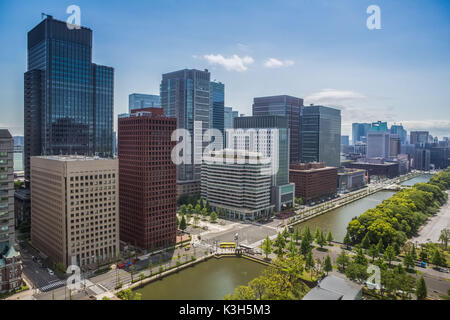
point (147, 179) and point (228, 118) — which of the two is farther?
point (228, 118)

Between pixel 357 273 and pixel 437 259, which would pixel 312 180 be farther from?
pixel 357 273

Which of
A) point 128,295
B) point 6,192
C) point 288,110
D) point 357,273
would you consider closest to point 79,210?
point 6,192

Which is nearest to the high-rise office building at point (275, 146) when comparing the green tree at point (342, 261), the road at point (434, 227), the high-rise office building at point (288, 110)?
the high-rise office building at point (288, 110)

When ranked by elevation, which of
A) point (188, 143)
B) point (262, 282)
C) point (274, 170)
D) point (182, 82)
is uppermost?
point (182, 82)

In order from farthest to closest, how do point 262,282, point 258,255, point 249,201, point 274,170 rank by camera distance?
point 274,170
point 249,201
point 258,255
point 262,282

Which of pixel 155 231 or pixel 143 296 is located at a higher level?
pixel 155 231
